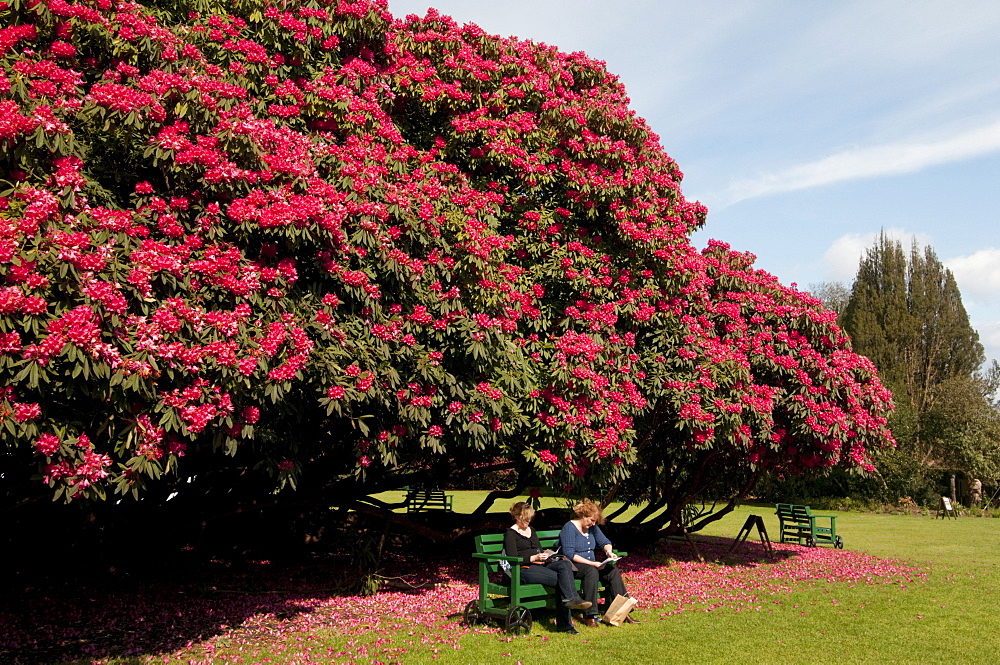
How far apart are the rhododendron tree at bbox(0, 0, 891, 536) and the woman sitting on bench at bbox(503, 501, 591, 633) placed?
2.89ft

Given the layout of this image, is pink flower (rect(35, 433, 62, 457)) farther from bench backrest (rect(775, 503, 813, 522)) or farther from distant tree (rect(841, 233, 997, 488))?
distant tree (rect(841, 233, 997, 488))

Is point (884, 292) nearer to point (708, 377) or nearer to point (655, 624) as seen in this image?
point (708, 377)

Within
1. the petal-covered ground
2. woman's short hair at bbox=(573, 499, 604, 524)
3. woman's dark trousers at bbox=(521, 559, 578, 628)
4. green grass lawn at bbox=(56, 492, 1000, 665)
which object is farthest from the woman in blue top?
the petal-covered ground

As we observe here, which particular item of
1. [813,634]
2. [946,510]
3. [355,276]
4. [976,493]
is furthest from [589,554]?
[976,493]

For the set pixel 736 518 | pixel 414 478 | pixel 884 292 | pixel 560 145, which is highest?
pixel 884 292

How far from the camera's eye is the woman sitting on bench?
Answer: 26.5 ft

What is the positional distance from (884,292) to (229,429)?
46597 mm

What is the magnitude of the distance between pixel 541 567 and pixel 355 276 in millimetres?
3745

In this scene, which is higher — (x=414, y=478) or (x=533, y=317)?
(x=533, y=317)

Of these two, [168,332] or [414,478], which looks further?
[414,478]

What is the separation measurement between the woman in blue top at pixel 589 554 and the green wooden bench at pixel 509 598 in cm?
14

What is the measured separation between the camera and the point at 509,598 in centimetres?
846

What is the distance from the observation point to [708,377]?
11023 mm

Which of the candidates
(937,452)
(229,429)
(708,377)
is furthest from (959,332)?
(229,429)
